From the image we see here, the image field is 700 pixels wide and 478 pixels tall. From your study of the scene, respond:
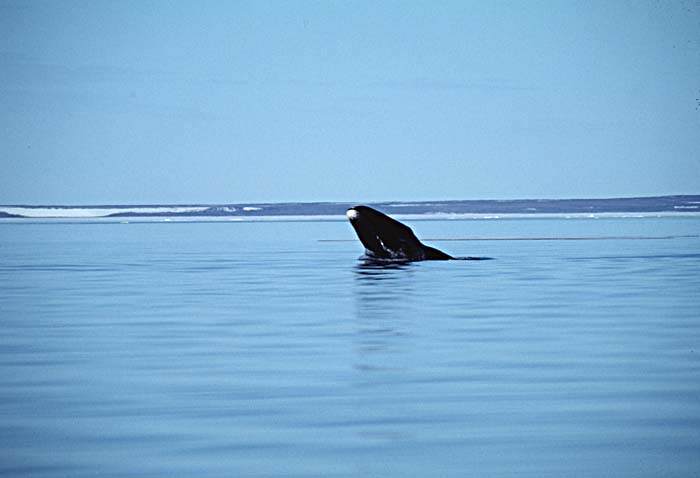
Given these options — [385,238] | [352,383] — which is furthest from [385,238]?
[352,383]

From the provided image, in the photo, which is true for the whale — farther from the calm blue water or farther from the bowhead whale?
the calm blue water

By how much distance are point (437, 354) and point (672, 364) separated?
2771mm

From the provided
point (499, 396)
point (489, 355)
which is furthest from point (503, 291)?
point (499, 396)

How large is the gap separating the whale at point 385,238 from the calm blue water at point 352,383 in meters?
8.53

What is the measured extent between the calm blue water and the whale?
8534 mm

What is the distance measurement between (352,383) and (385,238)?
79.2 feet

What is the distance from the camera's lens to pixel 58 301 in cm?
2459

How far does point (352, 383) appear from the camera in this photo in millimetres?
12781

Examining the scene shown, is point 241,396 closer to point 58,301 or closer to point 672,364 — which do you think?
point 672,364

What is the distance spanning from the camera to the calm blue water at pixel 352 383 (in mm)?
9312

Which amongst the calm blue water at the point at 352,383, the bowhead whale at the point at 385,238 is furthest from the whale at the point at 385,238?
the calm blue water at the point at 352,383

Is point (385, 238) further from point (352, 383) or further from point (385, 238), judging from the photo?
point (352, 383)

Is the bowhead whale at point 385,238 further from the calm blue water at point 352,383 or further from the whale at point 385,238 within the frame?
the calm blue water at point 352,383

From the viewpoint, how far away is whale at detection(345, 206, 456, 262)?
35062 mm
